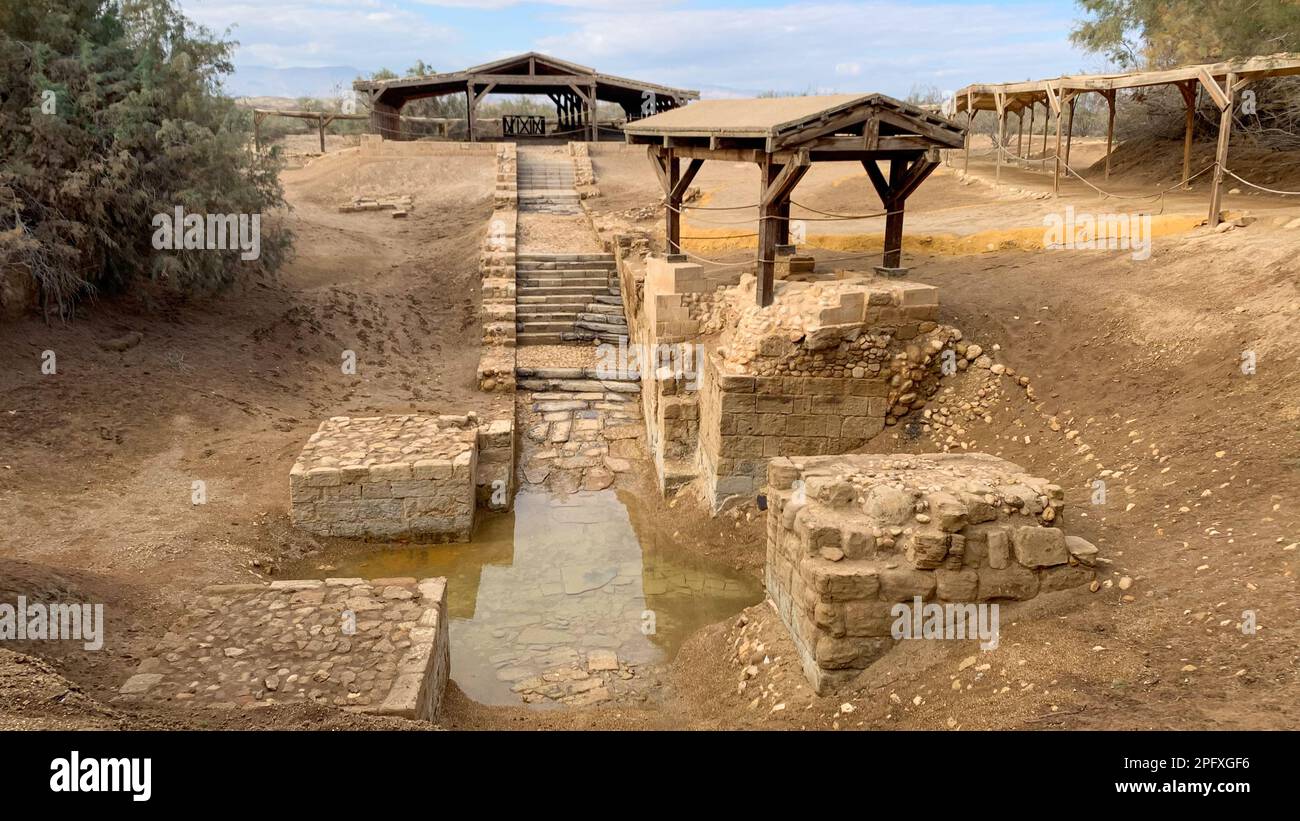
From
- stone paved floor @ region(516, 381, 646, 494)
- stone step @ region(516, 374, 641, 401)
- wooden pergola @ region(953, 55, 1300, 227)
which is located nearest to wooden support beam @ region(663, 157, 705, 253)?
stone step @ region(516, 374, 641, 401)

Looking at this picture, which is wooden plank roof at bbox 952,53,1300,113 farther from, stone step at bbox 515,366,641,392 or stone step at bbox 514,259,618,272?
stone step at bbox 515,366,641,392

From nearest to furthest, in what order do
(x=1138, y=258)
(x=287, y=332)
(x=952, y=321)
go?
(x=952, y=321) < (x=1138, y=258) < (x=287, y=332)

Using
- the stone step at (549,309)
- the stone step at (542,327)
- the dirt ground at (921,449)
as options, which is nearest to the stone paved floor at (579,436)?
the dirt ground at (921,449)

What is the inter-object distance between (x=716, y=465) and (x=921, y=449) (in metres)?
2.13

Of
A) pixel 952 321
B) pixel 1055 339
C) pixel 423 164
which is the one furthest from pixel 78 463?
pixel 423 164

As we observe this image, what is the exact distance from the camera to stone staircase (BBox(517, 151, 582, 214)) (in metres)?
19.9

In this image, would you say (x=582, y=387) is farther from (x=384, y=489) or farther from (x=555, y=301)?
(x=384, y=489)

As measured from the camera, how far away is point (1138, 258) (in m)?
10.6

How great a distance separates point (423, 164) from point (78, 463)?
15189 millimetres

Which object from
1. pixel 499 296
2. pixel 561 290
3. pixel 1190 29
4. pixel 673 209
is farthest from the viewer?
pixel 1190 29

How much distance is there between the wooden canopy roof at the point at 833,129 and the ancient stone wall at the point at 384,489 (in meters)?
4.44

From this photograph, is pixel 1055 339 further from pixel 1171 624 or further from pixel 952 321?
pixel 1171 624

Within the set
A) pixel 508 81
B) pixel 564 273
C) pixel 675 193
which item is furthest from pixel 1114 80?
pixel 508 81

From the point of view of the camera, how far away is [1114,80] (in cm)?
1352
